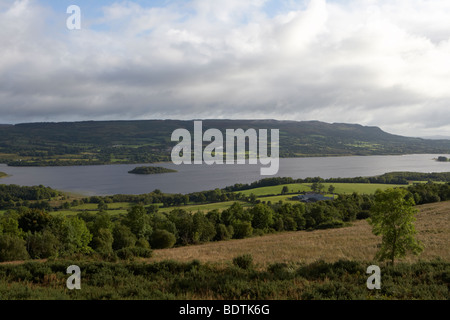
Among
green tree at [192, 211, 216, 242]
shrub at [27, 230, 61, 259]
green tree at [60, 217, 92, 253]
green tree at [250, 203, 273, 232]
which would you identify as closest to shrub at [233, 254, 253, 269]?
shrub at [27, 230, 61, 259]

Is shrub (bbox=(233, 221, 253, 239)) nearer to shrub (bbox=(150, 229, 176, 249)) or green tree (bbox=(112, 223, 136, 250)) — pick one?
→ shrub (bbox=(150, 229, 176, 249))

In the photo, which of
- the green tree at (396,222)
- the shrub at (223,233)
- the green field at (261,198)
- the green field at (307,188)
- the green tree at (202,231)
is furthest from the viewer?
the green field at (307,188)

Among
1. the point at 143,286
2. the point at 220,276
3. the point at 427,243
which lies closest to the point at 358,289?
the point at 220,276

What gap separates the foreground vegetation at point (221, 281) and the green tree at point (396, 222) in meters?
0.73

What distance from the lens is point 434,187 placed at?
65.6 metres

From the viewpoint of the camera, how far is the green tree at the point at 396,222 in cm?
1154

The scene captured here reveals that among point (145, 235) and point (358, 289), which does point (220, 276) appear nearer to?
point (358, 289)

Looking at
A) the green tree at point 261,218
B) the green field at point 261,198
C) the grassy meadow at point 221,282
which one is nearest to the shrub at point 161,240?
the green tree at point 261,218

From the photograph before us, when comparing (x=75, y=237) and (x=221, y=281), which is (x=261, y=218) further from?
(x=221, y=281)

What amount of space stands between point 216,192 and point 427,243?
80.7 metres

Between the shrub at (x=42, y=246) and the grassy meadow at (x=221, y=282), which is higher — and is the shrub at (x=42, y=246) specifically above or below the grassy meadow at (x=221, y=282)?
below

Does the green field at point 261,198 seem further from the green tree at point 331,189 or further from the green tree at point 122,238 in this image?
the green tree at point 122,238

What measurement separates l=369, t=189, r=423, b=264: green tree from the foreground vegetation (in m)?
0.73

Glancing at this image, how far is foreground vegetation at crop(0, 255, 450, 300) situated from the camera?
8.62 meters
